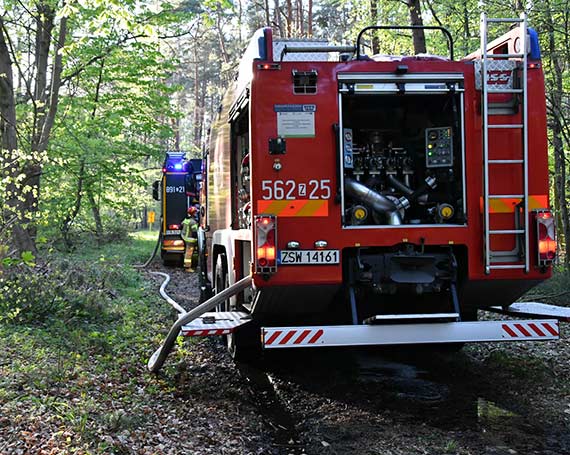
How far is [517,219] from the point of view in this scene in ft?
19.5

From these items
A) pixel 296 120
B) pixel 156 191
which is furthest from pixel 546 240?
pixel 156 191

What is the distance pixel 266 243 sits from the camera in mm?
5668

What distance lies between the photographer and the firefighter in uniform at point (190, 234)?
18922 mm

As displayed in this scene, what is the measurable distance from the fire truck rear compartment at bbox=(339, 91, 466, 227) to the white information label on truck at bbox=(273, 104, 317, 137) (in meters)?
0.33

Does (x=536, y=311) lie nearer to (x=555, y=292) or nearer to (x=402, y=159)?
(x=402, y=159)

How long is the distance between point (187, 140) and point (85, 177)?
42.8 metres

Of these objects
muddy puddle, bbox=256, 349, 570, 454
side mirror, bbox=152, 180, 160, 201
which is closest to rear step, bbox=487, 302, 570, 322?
muddy puddle, bbox=256, 349, 570, 454

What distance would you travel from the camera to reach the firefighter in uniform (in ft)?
62.1

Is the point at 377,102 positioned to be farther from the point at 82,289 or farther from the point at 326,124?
the point at 82,289

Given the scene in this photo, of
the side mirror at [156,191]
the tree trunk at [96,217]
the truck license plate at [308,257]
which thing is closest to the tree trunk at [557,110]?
the truck license plate at [308,257]

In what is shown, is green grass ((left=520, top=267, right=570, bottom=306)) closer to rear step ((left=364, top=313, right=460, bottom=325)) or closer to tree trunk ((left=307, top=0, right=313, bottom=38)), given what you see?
rear step ((left=364, top=313, right=460, bottom=325))

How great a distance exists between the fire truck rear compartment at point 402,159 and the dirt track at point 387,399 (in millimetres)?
1715

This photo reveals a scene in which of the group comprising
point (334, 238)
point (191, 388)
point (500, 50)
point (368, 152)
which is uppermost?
point (500, 50)

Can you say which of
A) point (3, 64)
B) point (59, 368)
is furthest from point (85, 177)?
point (59, 368)
